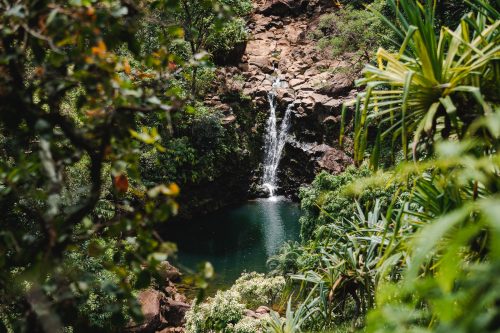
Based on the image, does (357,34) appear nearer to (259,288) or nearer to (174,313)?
(259,288)

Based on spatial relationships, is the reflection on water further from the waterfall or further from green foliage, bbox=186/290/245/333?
green foliage, bbox=186/290/245/333

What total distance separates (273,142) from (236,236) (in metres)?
6.19

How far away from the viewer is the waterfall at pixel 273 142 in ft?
59.1

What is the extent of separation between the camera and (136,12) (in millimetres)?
1458

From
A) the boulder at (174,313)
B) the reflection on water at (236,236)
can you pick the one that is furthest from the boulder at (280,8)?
the boulder at (174,313)

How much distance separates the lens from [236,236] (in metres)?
13.7

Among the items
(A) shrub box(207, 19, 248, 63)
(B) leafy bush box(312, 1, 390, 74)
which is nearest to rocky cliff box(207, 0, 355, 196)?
(A) shrub box(207, 19, 248, 63)

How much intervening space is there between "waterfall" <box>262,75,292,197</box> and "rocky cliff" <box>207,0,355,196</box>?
0.85 ft

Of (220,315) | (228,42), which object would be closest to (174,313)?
(220,315)

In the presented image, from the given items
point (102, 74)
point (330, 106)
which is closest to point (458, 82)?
point (102, 74)

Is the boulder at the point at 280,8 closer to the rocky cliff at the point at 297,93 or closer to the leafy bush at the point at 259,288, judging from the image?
the rocky cliff at the point at 297,93

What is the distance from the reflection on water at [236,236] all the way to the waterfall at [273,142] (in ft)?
5.20

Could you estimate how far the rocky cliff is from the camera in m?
16.3

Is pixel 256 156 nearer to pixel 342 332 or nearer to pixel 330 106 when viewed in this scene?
pixel 330 106
